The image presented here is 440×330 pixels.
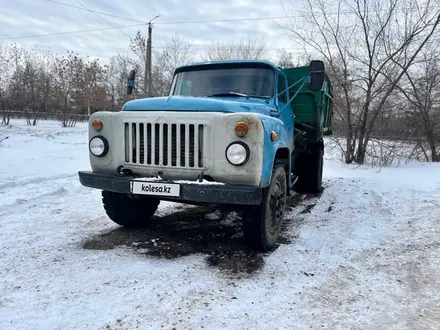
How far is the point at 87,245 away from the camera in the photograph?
395cm

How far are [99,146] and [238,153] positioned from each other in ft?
5.10

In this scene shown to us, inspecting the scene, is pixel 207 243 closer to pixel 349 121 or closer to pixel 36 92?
pixel 349 121

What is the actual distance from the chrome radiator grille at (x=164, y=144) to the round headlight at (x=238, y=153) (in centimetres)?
30

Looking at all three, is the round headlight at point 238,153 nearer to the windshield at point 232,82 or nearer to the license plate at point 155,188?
the license plate at point 155,188

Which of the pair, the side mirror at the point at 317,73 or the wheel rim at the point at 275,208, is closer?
the wheel rim at the point at 275,208

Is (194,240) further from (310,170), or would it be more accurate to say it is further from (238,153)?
(310,170)

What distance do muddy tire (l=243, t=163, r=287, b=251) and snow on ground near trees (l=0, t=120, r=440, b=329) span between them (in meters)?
0.14

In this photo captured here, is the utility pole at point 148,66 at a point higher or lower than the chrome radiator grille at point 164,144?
higher

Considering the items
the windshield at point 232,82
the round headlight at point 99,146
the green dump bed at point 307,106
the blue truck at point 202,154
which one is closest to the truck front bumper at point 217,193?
the blue truck at point 202,154

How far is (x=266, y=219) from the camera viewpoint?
3.71 metres

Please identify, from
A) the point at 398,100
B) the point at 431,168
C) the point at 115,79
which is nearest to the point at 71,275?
the point at 431,168

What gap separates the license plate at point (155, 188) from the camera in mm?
3449

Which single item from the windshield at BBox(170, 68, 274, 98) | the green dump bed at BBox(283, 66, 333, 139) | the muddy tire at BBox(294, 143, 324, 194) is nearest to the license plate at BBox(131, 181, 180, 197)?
the windshield at BBox(170, 68, 274, 98)

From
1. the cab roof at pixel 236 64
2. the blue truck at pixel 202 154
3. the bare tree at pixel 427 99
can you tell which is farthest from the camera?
the bare tree at pixel 427 99
